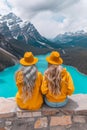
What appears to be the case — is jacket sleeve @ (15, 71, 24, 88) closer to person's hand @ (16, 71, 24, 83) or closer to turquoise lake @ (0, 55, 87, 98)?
person's hand @ (16, 71, 24, 83)

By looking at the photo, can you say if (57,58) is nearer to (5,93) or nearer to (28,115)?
(28,115)

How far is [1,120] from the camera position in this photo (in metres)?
6.39

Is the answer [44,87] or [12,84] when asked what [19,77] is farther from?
[12,84]

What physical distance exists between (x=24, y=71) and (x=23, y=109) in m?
0.87

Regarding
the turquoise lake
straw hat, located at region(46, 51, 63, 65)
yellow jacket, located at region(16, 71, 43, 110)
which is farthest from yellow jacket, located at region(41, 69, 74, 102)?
the turquoise lake

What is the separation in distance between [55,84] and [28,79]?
0.62m

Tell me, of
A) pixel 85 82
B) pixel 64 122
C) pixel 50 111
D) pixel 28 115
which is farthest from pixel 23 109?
pixel 85 82

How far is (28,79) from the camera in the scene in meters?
6.51

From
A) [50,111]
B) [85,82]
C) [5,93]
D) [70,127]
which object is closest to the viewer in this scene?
[70,127]

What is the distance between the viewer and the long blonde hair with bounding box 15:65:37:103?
650 cm

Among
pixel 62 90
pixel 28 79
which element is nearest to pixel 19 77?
pixel 28 79

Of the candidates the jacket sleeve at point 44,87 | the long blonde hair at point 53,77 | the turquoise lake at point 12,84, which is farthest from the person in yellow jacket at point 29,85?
the turquoise lake at point 12,84

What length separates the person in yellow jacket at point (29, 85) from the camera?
6.49 meters

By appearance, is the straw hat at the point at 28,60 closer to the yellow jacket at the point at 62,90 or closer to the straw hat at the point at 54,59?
the straw hat at the point at 54,59
